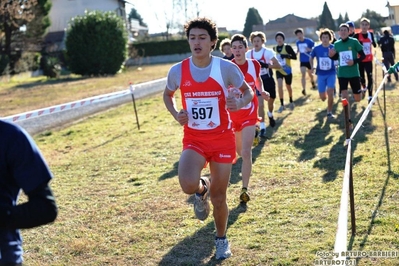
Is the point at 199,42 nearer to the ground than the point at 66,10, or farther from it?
nearer to the ground

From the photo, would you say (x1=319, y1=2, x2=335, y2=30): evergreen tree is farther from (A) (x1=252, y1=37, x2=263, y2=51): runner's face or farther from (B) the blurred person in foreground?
(B) the blurred person in foreground

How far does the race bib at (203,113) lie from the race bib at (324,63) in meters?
8.54

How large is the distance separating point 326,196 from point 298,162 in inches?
101

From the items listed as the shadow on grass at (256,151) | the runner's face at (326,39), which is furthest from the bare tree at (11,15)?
the runner's face at (326,39)

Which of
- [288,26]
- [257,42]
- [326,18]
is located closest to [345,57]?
[257,42]

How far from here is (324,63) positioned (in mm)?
13859

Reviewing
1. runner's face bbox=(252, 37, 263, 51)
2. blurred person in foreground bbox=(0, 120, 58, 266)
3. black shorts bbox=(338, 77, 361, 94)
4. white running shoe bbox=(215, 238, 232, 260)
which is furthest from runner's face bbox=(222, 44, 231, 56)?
blurred person in foreground bbox=(0, 120, 58, 266)

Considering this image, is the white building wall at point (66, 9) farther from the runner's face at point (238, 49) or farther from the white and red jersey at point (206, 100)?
the white and red jersey at point (206, 100)

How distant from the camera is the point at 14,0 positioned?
36125 millimetres

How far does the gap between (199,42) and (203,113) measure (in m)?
0.64

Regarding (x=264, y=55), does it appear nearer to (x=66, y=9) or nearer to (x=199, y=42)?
(x=199, y=42)

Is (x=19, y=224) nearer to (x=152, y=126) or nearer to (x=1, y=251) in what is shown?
(x=1, y=251)

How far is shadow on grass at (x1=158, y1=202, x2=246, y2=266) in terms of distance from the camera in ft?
19.3

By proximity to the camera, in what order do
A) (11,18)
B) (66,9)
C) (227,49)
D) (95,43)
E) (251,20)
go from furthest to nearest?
(251,20), (66,9), (95,43), (11,18), (227,49)
